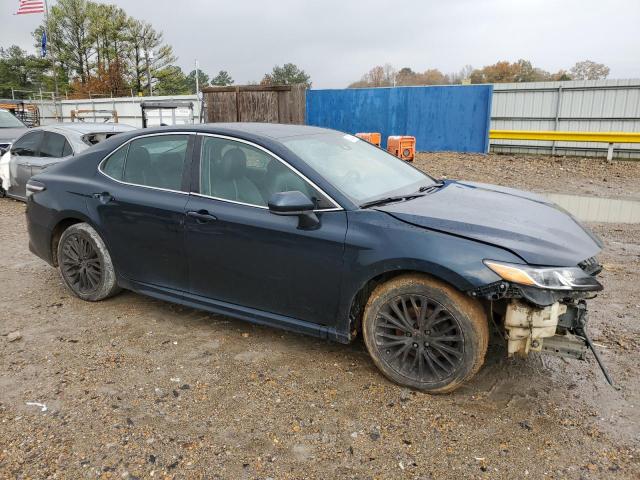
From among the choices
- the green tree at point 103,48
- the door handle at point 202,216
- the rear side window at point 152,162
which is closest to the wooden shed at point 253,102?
the rear side window at point 152,162

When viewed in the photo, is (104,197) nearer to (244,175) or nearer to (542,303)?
(244,175)

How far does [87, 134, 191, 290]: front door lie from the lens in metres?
3.99

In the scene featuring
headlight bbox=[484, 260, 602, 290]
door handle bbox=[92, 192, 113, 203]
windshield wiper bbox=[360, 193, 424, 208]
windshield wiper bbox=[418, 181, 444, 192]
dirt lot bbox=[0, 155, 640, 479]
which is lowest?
dirt lot bbox=[0, 155, 640, 479]

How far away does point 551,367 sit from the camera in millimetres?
3588

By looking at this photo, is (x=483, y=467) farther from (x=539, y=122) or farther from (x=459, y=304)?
(x=539, y=122)

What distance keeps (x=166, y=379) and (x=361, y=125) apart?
16305 mm

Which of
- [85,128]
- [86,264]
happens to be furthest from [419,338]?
[85,128]

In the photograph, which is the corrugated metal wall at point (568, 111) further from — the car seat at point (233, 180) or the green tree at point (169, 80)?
the green tree at point (169, 80)

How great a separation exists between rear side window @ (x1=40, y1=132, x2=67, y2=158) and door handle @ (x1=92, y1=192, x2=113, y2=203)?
15.9 feet

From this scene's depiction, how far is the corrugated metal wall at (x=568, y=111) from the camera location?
15.4 m

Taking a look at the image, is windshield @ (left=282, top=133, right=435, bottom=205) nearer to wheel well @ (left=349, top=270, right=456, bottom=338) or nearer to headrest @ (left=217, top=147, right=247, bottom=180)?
headrest @ (left=217, top=147, right=247, bottom=180)

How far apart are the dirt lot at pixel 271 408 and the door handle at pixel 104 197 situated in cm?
98

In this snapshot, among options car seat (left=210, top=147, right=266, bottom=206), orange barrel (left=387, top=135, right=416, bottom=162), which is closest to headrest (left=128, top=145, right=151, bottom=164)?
car seat (left=210, top=147, right=266, bottom=206)

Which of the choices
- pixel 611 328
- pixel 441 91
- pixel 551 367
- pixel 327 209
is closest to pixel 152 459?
pixel 327 209
